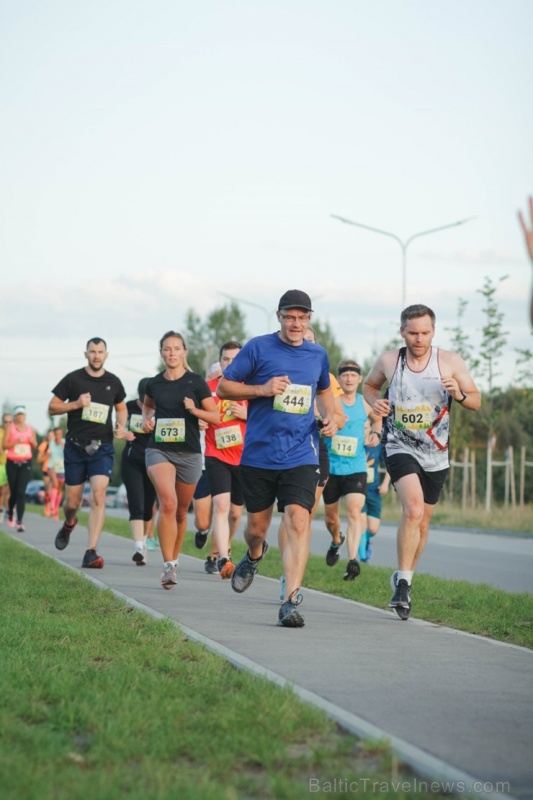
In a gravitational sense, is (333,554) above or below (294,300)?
below

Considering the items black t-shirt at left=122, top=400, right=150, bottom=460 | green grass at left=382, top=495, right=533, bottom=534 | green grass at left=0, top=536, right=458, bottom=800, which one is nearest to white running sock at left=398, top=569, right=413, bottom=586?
green grass at left=0, top=536, right=458, bottom=800

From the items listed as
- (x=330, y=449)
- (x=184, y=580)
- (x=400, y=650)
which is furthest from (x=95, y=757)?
(x=330, y=449)

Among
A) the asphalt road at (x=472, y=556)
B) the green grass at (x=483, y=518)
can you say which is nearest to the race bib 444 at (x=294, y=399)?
the asphalt road at (x=472, y=556)

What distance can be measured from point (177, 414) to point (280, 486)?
2978mm

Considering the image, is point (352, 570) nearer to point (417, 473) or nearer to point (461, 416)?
point (417, 473)

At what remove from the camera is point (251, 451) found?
32.0ft

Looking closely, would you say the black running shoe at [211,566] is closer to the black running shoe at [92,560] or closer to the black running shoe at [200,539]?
the black running shoe at [92,560]

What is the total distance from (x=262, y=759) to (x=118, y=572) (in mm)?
9552

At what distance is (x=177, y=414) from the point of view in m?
12.5

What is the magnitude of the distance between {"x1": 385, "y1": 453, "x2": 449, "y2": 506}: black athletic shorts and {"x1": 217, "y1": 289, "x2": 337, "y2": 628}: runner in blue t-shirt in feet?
2.76

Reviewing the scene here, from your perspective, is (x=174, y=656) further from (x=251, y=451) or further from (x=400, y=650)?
(x=251, y=451)

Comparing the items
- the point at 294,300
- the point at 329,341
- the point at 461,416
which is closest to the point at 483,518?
the point at 461,416

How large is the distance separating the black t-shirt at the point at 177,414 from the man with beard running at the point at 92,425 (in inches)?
84.3

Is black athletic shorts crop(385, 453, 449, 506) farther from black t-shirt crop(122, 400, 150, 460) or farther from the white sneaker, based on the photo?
black t-shirt crop(122, 400, 150, 460)
